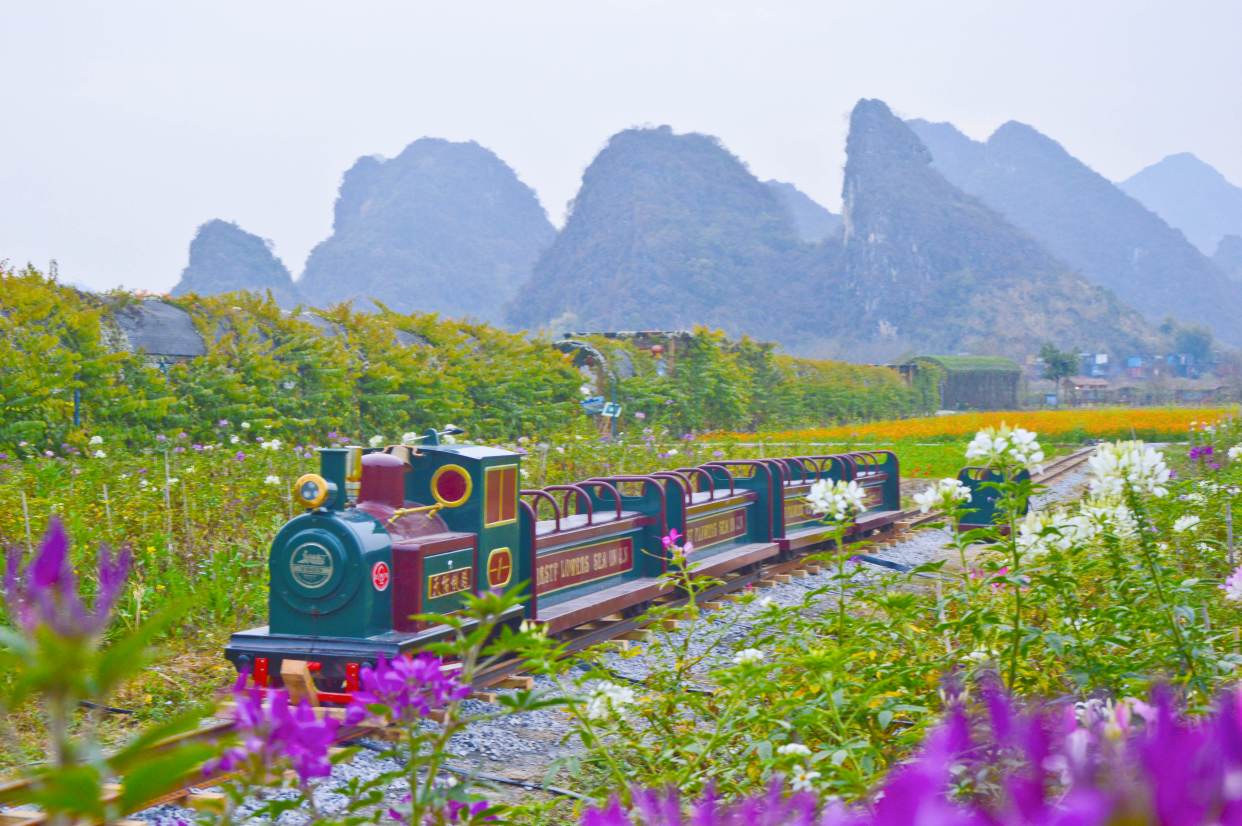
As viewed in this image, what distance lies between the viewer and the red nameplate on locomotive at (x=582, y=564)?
800cm

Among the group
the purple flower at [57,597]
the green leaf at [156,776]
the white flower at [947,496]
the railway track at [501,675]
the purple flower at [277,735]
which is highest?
the purple flower at [57,597]

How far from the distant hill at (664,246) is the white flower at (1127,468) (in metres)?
118

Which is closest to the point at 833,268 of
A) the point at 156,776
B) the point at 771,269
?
the point at 771,269

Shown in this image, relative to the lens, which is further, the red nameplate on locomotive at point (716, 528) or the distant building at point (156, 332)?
the distant building at point (156, 332)

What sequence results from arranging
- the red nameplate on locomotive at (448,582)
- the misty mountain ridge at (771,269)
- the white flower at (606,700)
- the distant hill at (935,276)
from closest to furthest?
the white flower at (606,700), the red nameplate on locomotive at (448,582), the distant hill at (935,276), the misty mountain ridge at (771,269)

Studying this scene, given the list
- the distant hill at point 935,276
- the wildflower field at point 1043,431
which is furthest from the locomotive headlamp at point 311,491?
the distant hill at point 935,276

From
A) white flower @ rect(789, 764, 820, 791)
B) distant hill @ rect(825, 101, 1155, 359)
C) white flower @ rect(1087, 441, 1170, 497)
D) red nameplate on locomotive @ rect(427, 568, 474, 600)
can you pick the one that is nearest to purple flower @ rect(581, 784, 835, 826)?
white flower @ rect(789, 764, 820, 791)

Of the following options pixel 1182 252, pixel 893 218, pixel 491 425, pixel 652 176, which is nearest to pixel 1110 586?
pixel 491 425

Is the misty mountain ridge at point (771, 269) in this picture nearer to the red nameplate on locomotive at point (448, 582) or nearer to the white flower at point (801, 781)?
the red nameplate on locomotive at point (448, 582)

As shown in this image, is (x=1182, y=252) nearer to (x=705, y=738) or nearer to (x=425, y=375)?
(x=425, y=375)

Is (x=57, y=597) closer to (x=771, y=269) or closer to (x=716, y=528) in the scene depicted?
(x=716, y=528)

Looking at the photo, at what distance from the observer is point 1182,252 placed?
177m

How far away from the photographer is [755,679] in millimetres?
3916

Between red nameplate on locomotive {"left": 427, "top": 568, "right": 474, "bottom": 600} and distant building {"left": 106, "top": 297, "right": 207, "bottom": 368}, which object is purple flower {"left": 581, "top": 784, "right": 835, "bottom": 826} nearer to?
red nameplate on locomotive {"left": 427, "top": 568, "right": 474, "bottom": 600}
